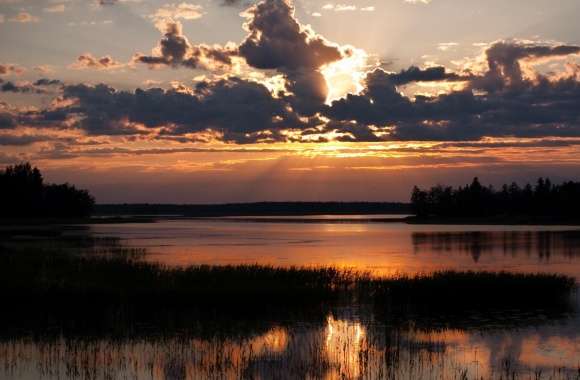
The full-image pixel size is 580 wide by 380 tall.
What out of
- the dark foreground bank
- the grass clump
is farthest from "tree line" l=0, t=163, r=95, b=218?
the grass clump

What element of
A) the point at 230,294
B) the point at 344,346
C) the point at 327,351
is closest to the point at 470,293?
the point at 230,294

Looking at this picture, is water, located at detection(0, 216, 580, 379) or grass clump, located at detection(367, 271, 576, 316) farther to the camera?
grass clump, located at detection(367, 271, 576, 316)

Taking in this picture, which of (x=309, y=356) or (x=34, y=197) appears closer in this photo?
(x=309, y=356)

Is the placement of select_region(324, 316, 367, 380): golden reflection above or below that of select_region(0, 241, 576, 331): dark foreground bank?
below

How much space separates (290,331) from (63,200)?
6531 inches

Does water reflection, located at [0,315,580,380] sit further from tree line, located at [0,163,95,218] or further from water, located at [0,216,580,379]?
tree line, located at [0,163,95,218]

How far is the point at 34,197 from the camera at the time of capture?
15688 cm

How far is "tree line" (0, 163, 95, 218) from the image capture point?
5807 inches

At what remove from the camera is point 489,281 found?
126 ft

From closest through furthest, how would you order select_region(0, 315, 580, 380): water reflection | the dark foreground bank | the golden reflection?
1. select_region(0, 315, 580, 380): water reflection
2. the golden reflection
3. the dark foreground bank

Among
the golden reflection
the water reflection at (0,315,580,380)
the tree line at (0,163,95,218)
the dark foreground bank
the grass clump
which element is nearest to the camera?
the water reflection at (0,315,580,380)

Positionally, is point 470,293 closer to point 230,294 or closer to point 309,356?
point 230,294

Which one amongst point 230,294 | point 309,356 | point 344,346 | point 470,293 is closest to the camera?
point 309,356

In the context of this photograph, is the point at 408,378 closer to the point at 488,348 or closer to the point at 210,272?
the point at 488,348
